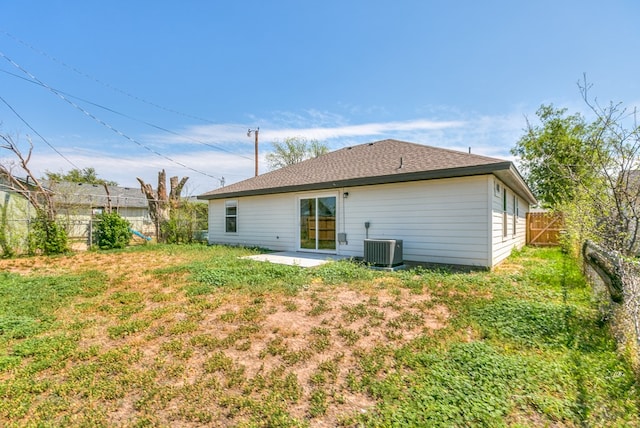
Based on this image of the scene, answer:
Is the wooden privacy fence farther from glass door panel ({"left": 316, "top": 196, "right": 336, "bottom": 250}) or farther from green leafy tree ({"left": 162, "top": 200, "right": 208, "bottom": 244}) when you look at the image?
green leafy tree ({"left": 162, "top": 200, "right": 208, "bottom": 244})

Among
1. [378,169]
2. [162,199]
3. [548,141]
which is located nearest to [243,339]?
[378,169]

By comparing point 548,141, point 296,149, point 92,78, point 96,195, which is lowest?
point 96,195

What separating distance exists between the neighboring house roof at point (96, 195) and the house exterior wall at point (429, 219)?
9.87 metres

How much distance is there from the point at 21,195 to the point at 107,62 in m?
5.99

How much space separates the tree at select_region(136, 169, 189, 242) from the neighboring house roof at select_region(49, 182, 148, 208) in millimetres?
607

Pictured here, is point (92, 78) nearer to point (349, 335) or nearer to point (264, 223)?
point (264, 223)

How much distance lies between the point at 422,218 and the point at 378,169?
2003 millimetres

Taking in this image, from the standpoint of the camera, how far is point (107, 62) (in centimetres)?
1186

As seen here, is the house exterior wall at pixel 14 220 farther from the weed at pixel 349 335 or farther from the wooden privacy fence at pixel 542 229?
the wooden privacy fence at pixel 542 229

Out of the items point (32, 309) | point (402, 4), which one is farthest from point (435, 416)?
point (402, 4)

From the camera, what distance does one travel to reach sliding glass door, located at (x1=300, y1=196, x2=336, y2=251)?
9344 mm

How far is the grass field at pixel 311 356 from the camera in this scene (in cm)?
203

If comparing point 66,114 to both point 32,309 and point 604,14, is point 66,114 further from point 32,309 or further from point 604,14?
point 604,14

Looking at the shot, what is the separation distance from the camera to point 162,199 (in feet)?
47.9
